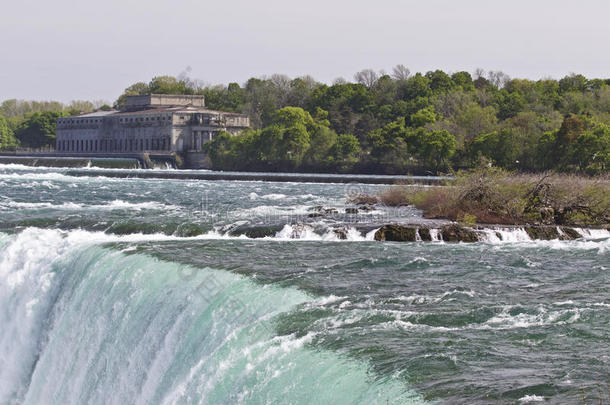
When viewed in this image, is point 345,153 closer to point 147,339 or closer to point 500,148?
point 500,148

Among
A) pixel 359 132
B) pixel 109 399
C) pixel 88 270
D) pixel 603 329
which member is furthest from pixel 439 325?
pixel 359 132

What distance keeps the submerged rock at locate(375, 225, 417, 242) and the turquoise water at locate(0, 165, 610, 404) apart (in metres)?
1.05

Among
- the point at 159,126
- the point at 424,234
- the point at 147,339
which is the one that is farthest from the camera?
Result: the point at 159,126

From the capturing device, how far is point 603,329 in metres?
17.4

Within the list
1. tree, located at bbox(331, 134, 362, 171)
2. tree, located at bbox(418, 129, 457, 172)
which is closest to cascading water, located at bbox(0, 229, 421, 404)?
tree, located at bbox(418, 129, 457, 172)

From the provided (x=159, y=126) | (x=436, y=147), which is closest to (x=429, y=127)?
(x=436, y=147)

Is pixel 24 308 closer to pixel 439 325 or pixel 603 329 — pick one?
pixel 439 325

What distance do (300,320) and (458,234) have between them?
1640cm

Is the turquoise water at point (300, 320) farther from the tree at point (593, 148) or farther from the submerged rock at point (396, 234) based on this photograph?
the tree at point (593, 148)

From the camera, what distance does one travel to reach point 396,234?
3250 cm

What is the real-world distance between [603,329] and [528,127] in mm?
93556

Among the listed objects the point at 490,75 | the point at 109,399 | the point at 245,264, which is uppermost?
the point at 490,75

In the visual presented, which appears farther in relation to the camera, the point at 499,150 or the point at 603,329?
the point at 499,150

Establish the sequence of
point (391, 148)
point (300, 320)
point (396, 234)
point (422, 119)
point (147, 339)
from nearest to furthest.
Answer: point (300, 320)
point (147, 339)
point (396, 234)
point (391, 148)
point (422, 119)
